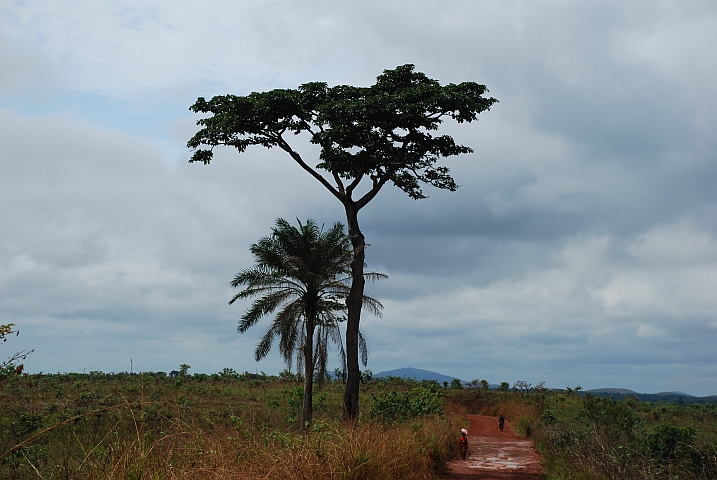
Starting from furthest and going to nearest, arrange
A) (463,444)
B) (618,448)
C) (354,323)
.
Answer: (354,323) < (463,444) < (618,448)

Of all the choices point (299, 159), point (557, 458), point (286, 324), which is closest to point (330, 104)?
point (299, 159)

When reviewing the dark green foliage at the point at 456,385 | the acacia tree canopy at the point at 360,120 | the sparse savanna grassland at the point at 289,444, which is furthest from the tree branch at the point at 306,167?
the dark green foliage at the point at 456,385

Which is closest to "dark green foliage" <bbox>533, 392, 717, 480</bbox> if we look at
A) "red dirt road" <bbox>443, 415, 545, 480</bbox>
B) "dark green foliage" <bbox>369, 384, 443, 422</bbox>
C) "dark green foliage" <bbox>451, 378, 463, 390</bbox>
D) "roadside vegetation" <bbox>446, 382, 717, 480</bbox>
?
"roadside vegetation" <bbox>446, 382, 717, 480</bbox>

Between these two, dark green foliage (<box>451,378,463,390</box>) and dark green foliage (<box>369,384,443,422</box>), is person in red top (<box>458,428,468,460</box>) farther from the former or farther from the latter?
dark green foliage (<box>451,378,463,390</box>)

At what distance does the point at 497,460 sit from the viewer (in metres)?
22.1

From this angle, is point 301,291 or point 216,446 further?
point 301,291

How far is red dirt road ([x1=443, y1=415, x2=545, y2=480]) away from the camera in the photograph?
18.8 meters

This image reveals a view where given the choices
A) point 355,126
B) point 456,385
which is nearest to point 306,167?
point 355,126

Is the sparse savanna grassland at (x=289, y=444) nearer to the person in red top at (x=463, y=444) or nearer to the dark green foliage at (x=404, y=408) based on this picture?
the dark green foliage at (x=404, y=408)

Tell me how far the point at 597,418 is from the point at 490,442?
8.31 meters

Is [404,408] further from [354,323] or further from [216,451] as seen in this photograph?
[216,451]

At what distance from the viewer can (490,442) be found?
28.6 meters

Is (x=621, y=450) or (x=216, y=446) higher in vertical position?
(x=216, y=446)

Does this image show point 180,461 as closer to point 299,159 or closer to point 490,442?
point 299,159
